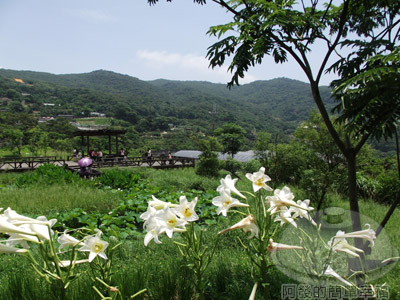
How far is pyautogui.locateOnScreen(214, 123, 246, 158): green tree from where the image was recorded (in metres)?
18.5

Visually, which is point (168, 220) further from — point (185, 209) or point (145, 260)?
point (145, 260)

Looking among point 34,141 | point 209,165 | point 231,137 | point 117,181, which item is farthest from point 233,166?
point 34,141

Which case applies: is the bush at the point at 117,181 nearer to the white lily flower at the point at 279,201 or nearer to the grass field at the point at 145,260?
the grass field at the point at 145,260

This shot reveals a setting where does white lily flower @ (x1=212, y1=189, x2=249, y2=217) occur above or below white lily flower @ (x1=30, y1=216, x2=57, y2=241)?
above

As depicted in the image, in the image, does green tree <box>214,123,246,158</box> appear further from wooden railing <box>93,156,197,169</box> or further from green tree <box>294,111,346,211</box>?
green tree <box>294,111,346,211</box>

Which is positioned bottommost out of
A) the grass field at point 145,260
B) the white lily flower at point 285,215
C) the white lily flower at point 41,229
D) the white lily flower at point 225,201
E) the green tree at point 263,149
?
the grass field at point 145,260

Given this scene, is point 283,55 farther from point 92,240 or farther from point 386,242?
point 92,240

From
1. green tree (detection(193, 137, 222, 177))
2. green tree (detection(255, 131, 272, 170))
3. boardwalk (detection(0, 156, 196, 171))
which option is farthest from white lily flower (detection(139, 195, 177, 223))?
boardwalk (detection(0, 156, 196, 171))

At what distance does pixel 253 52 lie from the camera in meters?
A: 3.27

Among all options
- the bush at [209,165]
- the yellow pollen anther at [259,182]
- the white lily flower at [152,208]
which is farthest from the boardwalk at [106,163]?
the yellow pollen anther at [259,182]

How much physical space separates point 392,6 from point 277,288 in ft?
11.2

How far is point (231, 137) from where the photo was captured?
18.5 m

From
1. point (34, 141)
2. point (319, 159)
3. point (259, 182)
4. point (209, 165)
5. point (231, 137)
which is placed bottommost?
point (34, 141)

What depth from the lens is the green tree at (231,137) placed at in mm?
18531
